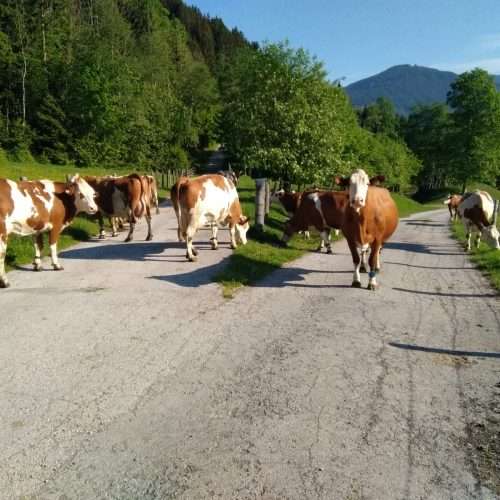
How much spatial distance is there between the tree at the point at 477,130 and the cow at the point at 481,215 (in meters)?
42.1

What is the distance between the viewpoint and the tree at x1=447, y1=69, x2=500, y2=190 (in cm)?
5434

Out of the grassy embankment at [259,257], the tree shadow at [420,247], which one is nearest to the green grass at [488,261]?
the tree shadow at [420,247]

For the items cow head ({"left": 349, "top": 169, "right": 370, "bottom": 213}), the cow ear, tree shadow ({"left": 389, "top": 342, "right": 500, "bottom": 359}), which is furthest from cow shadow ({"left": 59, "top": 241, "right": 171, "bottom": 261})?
tree shadow ({"left": 389, "top": 342, "right": 500, "bottom": 359})

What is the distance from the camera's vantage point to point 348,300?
8570 millimetres

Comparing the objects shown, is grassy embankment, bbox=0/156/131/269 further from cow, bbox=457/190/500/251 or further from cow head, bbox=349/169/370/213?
cow, bbox=457/190/500/251

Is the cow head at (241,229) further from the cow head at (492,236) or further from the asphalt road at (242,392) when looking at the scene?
the cow head at (492,236)

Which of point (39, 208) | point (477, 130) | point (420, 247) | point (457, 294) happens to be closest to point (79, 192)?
point (39, 208)

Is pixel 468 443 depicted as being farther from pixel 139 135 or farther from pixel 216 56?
pixel 216 56

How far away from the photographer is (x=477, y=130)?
55625mm

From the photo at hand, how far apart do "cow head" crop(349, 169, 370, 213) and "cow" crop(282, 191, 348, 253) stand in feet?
14.8

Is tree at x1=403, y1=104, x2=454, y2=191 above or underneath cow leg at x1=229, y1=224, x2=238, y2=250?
above

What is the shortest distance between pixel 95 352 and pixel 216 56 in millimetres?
133708

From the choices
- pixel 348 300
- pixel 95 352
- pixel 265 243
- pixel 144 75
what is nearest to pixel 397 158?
pixel 144 75

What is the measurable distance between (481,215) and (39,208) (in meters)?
13.7
